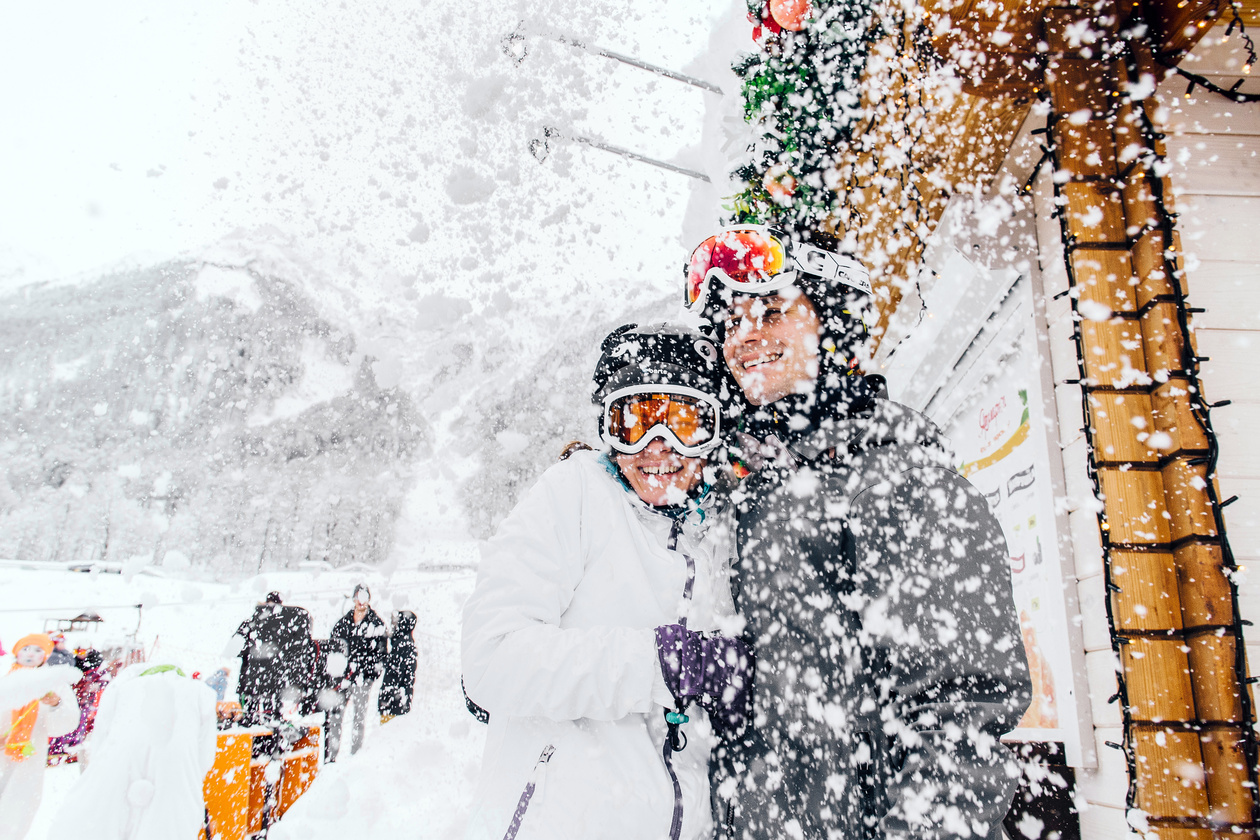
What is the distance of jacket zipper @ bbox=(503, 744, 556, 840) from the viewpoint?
5.16 ft

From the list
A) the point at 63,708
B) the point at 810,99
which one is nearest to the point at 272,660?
the point at 63,708

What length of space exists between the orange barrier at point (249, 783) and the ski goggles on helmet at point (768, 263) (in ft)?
20.6

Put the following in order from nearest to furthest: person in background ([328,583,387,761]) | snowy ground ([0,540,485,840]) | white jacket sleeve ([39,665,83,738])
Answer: white jacket sleeve ([39,665,83,738]), snowy ground ([0,540,485,840]), person in background ([328,583,387,761])

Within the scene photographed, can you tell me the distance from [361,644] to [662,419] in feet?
26.9

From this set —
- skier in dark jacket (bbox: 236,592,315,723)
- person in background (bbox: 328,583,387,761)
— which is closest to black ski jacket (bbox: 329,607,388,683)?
person in background (bbox: 328,583,387,761)

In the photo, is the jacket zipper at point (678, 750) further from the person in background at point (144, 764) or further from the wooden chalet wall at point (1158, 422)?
the person in background at point (144, 764)

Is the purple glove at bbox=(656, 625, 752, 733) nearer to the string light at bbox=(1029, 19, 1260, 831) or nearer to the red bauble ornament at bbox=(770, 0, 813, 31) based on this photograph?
the string light at bbox=(1029, 19, 1260, 831)

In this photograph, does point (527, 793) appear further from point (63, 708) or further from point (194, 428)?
point (194, 428)

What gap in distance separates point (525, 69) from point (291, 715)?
8508 millimetres

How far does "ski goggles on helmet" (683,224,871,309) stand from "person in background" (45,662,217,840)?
560cm

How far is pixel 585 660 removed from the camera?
1.60m

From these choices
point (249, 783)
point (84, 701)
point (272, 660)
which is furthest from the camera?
point (84, 701)

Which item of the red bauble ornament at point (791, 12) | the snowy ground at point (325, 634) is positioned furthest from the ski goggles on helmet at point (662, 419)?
the snowy ground at point (325, 634)

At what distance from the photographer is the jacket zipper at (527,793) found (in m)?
1.57
